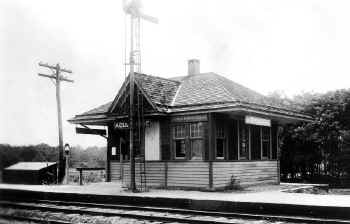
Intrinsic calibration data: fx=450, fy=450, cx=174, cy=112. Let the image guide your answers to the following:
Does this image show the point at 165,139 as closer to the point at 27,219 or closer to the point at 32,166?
the point at 27,219

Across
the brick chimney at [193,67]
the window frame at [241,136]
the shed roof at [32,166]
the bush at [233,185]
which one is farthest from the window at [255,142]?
the shed roof at [32,166]

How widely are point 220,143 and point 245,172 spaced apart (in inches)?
63.8

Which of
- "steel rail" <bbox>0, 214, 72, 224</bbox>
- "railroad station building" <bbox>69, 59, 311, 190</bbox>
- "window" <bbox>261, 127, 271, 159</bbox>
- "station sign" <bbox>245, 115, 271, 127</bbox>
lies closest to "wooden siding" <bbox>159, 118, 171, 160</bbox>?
"railroad station building" <bbox>69, 59, 311, 190</bbox>

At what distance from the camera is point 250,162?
18.1 m

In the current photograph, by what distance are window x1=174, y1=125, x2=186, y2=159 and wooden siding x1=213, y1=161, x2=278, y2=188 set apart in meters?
1.72

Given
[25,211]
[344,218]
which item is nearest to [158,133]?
[25,211]

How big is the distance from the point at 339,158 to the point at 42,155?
22560 mm

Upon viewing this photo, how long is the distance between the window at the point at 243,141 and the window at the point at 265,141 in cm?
144

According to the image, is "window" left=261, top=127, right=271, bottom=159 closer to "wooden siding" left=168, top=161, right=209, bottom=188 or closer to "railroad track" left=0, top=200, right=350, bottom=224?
"wooden siding" left=168, top=161, right=209, bottom=188

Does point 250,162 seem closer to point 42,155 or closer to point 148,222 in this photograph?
point 148,222

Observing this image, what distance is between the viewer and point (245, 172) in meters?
17.7

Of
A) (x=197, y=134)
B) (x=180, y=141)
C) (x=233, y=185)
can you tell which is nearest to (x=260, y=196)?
(x=233, y=185)

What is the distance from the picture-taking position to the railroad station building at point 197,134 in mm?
16641

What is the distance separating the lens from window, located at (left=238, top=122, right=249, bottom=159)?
17938mm
